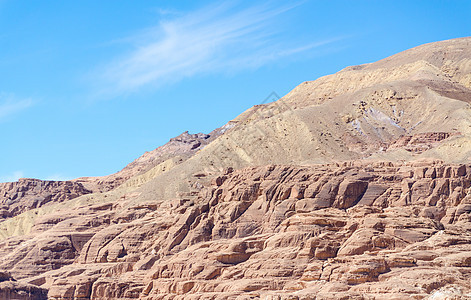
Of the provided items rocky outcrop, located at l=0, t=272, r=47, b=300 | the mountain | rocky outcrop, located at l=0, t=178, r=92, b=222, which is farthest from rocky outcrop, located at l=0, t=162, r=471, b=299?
rocky outcrop, located at l=0, t=178, r=92, b=222

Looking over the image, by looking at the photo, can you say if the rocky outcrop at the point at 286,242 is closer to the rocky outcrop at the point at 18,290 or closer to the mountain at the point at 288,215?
the mountain at the point at 288,215

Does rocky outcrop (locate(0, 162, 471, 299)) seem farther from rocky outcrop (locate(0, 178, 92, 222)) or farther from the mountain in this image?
rocky outcrop (locate(0, 178, 92, 222))

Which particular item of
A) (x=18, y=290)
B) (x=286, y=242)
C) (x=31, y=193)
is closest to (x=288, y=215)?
(x=286, y=242)

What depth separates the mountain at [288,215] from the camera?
83.6 meters

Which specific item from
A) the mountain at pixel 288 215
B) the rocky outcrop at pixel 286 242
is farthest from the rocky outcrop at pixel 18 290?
the rocky outcrop at pixel 286 242

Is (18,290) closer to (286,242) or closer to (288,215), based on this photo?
(288,215)

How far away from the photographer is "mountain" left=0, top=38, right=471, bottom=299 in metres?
83.6

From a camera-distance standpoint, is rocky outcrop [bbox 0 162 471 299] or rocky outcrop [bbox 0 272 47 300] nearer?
rocky outcrop [bbox 0 162 471 299]

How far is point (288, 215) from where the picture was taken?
98.8 metres

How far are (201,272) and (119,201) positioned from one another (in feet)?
152

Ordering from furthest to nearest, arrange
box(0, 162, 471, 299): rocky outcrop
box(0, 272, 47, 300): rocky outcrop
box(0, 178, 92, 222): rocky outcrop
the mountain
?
1. box(0, 178, 92, 222): rocky outcrop
2. box(0, 272, 47, 300): rocky outcrop
3. the mountain
4. box(0, 162, 471, 299): rocky outcrop

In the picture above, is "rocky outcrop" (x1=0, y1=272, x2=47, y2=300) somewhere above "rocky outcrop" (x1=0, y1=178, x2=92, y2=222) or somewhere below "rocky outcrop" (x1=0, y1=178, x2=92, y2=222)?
below

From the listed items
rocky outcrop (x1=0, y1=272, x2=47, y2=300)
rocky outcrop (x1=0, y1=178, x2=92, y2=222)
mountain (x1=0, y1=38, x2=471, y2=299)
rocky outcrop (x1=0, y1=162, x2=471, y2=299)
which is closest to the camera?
rocky outcrop (x1=0, y1=162, x2=471, y2=299)

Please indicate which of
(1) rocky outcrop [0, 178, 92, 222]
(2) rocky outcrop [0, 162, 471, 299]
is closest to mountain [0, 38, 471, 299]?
(2) rocky outcrop [0, 162, 471, 299]
